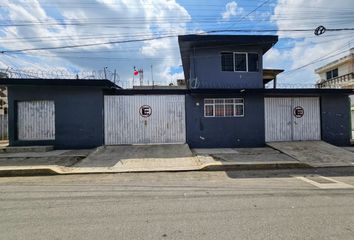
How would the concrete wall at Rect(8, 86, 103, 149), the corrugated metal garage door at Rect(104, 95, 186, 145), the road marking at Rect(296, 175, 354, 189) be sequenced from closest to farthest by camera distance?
1. the road marking at Rect(296, 175, 354, 189)
2. the concrete wall at Rect(8, 86, 103, 149)
3. the corrugated metal garage door at Rect(104, 95, 186, 145)

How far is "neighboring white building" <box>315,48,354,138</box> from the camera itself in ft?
113

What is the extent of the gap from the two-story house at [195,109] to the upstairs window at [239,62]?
2.3 inches

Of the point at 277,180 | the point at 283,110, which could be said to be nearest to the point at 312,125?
the point at 283,110

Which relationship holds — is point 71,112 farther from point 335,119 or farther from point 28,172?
point 335,119

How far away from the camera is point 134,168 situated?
10453 millimetres

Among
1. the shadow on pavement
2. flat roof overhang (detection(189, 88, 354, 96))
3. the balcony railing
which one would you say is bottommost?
the shadow on pavement

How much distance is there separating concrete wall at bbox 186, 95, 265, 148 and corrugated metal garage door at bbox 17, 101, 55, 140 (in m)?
7.32

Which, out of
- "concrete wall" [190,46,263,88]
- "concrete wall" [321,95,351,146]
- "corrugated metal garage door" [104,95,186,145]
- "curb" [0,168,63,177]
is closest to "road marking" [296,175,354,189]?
"corrugated metal garage door" [104,95,186,145]

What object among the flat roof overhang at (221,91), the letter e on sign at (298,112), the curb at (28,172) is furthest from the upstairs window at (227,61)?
the curb at (28,172)

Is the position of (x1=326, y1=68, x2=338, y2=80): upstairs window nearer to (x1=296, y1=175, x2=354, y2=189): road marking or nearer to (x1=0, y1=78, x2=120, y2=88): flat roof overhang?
(x1=0, y1=78, x2=120, y2=88): flat roof overhang

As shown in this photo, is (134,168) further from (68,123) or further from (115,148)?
(68,123)

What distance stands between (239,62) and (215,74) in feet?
5.54

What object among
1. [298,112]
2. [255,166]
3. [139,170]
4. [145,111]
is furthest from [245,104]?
[139,170]

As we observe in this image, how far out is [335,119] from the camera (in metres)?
16.3
